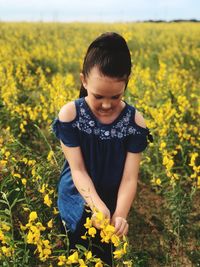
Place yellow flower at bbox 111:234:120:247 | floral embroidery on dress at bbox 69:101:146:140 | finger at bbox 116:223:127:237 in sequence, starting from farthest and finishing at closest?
floral embroidery on dress at bbox 69:101:146:140 → finger at bbox 116:223:127:237 → yellow flower at bbox 111:234:120:247

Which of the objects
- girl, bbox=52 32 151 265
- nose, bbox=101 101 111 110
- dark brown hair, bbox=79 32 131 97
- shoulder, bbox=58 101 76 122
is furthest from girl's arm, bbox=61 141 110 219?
dark brown hair, bbox=79 32 131 97

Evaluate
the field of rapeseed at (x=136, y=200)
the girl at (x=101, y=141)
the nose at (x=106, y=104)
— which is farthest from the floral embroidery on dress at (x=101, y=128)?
the field of rapeseed at (x=136, y=200)

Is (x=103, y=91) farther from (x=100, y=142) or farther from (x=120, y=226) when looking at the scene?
(x=120, y=226)

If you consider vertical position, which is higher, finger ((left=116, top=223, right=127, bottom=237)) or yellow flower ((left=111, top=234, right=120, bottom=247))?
yellow flower ((left=111, top=234, right=120, bottom=247))

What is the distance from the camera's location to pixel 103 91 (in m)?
1.75

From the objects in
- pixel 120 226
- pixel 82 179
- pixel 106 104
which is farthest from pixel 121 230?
pixel 106 104

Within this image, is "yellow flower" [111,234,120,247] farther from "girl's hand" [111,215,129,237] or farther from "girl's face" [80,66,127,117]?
"girl's face" [80,66,127,117]

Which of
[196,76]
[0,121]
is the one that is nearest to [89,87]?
[0,121]

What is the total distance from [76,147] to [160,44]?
502 inches

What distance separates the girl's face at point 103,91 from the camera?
173 cm

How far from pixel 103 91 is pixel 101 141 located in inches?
10.1

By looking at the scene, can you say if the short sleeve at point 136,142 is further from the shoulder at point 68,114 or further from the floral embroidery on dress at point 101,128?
the shoulder at point 68,114

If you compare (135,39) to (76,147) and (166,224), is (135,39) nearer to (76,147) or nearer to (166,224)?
(166,224)

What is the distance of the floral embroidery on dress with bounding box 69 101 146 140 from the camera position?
6.22 feet
